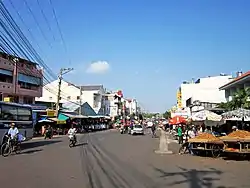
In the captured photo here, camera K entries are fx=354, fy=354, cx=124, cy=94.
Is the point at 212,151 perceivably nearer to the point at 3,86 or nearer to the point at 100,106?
the point at 3,86

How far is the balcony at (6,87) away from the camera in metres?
43.9

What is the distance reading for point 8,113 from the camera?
76.7 feet

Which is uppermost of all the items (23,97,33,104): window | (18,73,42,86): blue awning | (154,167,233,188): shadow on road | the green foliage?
(18,73,42,86): blue awning

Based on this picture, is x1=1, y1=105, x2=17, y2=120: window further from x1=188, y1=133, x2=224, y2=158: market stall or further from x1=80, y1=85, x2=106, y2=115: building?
x1=80, y1=85, x2=106, y2=115: building

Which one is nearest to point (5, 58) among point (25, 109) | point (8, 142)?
point (25, 109)

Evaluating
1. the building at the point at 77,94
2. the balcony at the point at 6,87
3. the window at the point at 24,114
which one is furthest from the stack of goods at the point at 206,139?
the building at the point at 77,94

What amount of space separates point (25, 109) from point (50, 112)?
2155 centimetres

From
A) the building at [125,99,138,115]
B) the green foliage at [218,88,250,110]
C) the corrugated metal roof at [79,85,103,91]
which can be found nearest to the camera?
the green foliage at [218,88,250,110]

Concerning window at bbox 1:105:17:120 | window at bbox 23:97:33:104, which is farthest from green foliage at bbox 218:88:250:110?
window at bbox 23:97:33:104

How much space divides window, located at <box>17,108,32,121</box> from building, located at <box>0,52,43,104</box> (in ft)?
52.2

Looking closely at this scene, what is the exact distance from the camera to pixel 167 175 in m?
12.4

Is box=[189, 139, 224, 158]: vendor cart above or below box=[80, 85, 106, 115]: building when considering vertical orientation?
below

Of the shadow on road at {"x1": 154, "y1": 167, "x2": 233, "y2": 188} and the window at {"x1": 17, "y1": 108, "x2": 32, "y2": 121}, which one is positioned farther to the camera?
the window at {"x1": 17, "y1": 108, "x2": 32, "y2": 121}

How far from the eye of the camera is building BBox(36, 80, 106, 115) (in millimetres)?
85750
